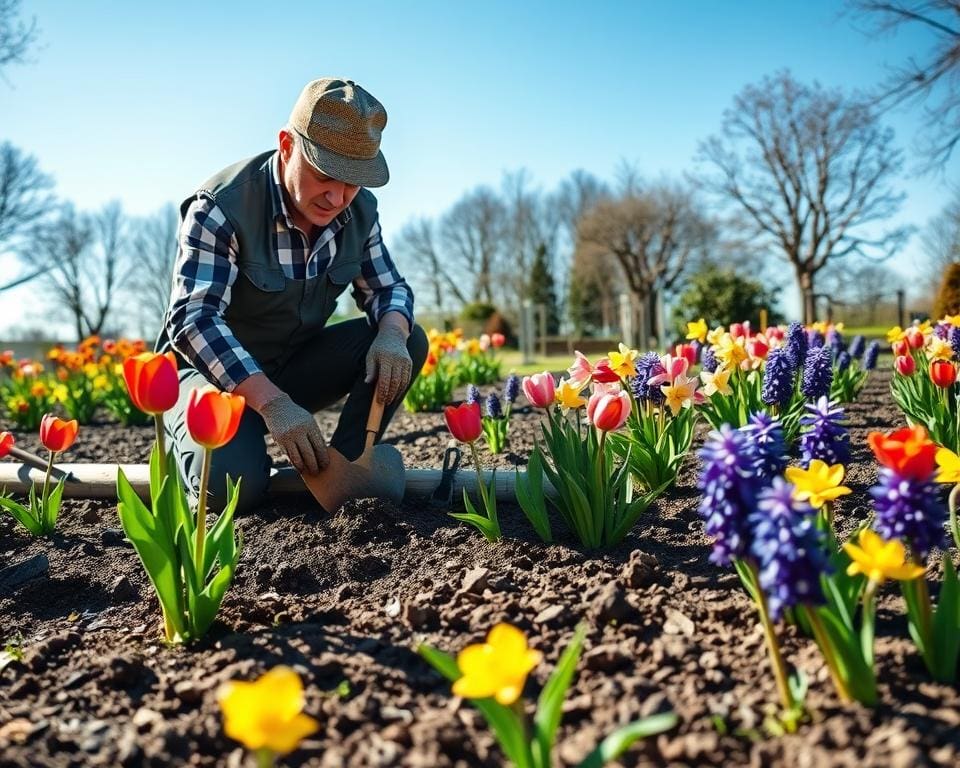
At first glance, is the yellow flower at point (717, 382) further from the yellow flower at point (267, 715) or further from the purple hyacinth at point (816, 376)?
the yellow flower at point (267, 715)

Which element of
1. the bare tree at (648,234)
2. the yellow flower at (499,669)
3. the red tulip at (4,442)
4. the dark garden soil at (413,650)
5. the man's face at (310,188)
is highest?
the bare tree at (648,234)

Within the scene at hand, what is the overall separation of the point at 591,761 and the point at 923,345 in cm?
354

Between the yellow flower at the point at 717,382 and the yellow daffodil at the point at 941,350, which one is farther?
the yellow daffodil at the point at 941,350

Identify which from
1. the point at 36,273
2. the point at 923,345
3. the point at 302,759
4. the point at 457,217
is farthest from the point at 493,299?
the point at 302,759

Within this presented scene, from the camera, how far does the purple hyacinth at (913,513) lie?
47.8 inches

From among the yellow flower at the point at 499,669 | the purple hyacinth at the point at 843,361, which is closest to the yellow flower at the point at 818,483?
the yellow flower at the point at 499,669

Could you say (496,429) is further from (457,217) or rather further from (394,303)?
(457,217)

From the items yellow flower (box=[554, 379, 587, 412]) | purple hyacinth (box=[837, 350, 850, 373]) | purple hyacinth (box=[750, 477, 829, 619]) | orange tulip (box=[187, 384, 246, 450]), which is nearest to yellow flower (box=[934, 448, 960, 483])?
purple hyacinth (box=[750, 477, 829, 619])

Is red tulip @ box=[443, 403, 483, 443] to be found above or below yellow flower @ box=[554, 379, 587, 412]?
below

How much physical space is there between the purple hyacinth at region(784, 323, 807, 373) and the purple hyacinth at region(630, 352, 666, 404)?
82cm

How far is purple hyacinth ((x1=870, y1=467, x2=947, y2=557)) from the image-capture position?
3.99ft

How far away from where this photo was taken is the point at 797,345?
3348 millimetres

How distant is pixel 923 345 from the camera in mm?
3857

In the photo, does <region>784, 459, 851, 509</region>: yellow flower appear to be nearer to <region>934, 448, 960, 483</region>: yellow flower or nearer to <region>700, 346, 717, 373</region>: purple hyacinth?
<region>934, 448, 960, 483</region>: yellow flower
